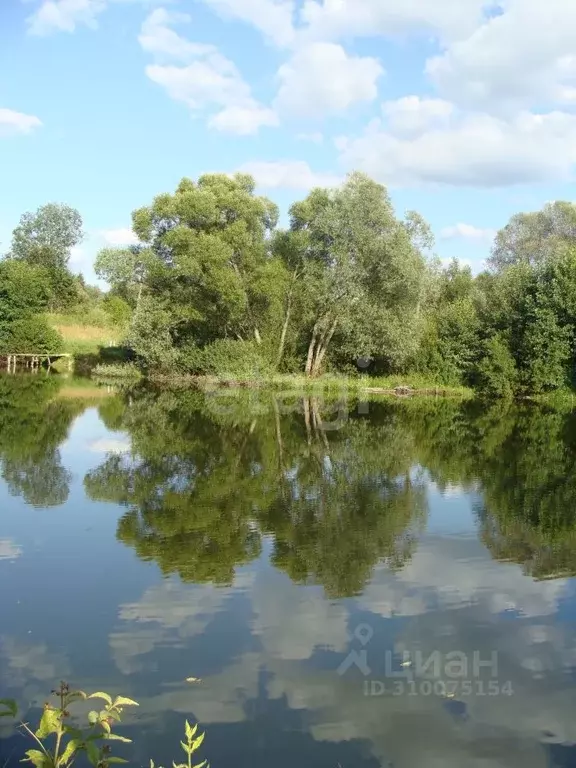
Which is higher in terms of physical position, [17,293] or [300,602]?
[17,293]

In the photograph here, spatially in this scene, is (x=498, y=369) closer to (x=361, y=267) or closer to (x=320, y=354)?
(x=361, y=267)

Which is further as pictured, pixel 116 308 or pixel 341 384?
pixel 116 308

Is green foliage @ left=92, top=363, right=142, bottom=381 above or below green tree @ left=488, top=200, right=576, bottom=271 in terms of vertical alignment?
below

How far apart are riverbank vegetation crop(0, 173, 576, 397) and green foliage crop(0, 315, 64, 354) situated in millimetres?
10117

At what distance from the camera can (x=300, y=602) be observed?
6.83 meters

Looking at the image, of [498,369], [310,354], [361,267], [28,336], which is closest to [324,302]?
[361,267]

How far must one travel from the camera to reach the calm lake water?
4.72 metres

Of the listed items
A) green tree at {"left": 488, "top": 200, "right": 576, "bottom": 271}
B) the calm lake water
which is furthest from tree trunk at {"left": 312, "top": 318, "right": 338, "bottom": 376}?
green tree at {"left": 488, "top": 200, "right": 576, "bottom": 271}

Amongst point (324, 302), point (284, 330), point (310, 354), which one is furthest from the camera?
point (310, 354)

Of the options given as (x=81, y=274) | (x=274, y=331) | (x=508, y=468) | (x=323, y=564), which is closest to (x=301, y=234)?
(x=274, y=331)

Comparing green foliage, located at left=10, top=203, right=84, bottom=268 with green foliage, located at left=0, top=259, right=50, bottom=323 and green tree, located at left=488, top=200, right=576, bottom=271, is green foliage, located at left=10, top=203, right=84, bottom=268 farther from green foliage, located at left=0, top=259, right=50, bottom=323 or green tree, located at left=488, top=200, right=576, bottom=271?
green tree, located at left=488, top=200, right=576, bottom=271

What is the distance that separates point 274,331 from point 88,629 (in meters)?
31.7

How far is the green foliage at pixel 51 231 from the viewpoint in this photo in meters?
78.3

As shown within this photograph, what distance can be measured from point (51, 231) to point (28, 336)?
125ft
